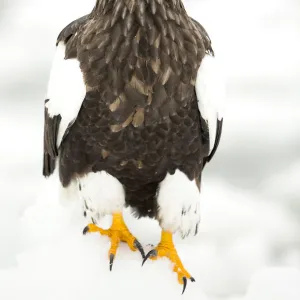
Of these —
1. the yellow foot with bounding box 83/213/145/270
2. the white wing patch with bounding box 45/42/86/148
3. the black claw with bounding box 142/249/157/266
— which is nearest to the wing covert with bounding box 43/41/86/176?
the white wing patch with bounding box 45/42/86/148

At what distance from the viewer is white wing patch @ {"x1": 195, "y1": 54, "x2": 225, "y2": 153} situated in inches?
107

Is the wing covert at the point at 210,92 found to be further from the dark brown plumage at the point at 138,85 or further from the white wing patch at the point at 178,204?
the white wing patch at the point at 178,204

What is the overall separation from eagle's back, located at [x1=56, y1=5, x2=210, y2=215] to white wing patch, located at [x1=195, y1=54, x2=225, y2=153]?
0.03 metres

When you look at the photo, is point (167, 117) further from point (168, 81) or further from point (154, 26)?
point (154, 26)

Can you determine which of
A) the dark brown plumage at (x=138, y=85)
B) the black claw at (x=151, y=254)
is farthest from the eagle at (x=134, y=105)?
the black claw at (x=151, y=254)

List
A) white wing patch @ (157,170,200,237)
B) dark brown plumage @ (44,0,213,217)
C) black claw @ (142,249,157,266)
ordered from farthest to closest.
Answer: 1. black claw @ (142,249,157,266)
2. white wing patch @ (157,170,200,237)
3. dark brown plumage @ (44,0,213,217)

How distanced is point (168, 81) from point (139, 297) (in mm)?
1014

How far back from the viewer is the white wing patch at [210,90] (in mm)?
2709

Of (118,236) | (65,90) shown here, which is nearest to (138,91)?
(65,90)

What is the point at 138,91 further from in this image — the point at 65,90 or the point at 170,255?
the point at 170,255

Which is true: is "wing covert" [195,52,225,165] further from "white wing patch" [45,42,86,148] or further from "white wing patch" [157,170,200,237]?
"white wing patch" [45,42,86,148]

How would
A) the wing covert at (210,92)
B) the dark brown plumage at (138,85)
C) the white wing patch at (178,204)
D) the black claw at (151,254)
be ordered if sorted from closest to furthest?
the dark brown plumage at (138,85) < the wing covert at (210,92) < the white wing patch at (178,204) < the black claw at (151,254)

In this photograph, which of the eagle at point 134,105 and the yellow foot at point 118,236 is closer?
the eagle at point 134,105

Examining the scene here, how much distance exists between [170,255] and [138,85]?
87cm
